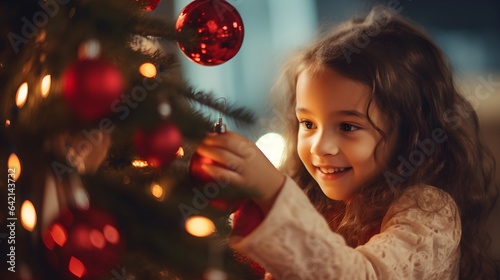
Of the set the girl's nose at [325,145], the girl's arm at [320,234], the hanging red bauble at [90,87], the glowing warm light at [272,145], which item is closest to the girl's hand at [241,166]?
the girl's arm at [320,234]

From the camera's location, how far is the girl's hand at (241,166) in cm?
51

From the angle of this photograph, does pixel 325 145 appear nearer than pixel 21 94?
No

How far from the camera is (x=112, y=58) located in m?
0.46

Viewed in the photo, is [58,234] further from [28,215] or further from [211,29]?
[211,29]

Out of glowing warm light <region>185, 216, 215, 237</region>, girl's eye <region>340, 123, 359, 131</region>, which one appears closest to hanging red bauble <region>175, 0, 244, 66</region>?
glowing warm light <region>185, 216, 215, 237</region>

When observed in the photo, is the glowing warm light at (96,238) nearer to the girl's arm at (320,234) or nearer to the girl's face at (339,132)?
the girl's arm at (320,234)

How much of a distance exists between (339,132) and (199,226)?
42 centimetres

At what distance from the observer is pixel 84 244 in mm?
423

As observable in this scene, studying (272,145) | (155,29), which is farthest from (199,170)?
(272,145)

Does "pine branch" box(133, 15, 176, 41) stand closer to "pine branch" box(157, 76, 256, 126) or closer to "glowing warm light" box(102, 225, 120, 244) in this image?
"pine branch" box(157, 76, 256, 126)

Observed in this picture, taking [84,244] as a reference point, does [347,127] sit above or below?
below

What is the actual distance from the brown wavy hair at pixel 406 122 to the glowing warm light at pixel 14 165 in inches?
20.3

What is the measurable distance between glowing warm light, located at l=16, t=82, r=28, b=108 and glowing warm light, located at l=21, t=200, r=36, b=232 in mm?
77

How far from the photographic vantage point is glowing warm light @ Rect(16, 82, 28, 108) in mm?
458
